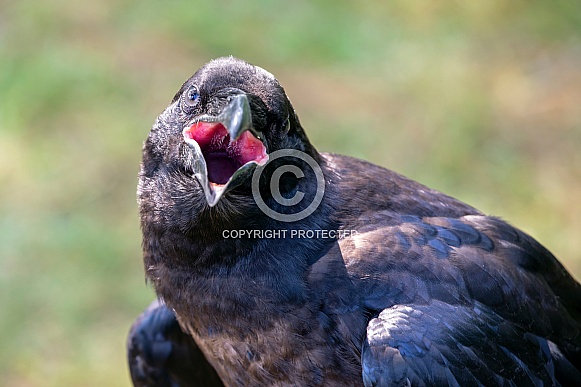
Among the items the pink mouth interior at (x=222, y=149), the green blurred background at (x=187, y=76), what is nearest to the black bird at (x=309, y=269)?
the pink mouth interior at (x=222, y=149)

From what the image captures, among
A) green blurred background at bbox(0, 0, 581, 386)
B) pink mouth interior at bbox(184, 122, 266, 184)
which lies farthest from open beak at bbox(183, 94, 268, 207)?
green blurred background at bbox(0, 0, 581, 386)

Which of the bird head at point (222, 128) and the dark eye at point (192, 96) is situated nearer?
the bird head at point (222, 128)

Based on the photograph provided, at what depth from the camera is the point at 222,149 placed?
9.76 ft

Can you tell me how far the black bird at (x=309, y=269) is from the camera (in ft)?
9.25

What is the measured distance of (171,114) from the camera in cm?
305

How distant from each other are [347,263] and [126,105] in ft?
16.1

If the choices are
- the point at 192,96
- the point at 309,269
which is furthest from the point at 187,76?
the point at 309,269

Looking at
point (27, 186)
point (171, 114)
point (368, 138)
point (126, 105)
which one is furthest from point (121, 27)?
point (171, 114)

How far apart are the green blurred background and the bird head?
9.78 feet

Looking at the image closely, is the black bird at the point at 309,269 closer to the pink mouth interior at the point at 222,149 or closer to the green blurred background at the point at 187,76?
the pink mouth interior at the point at 222,149

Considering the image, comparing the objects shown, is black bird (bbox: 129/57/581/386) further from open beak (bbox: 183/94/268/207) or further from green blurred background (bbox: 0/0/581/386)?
green blurred background (bbox: 0/0/581/386)

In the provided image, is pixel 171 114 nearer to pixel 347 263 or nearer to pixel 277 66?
pixel 347 263

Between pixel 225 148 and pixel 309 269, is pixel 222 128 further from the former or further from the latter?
pixel 309 269

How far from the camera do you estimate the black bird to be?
2.82 metres
